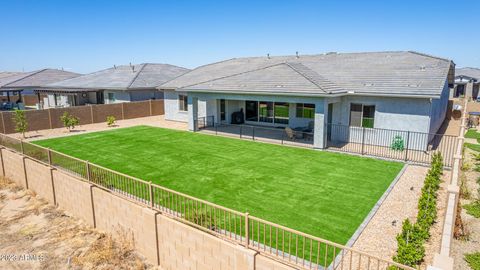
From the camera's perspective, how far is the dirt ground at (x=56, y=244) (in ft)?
25.9

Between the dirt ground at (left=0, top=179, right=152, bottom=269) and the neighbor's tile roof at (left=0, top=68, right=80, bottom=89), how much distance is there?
35264mm

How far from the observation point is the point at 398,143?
54.9 feet

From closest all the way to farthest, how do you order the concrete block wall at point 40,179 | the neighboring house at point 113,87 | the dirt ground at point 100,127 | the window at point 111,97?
the concrete block wall at point 40,179, the dirt ground at point 100,127, the neighboring house at point 113,87, the window at point 111,97

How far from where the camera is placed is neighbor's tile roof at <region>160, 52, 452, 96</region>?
16.9m

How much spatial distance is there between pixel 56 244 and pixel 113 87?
2541 centimetres

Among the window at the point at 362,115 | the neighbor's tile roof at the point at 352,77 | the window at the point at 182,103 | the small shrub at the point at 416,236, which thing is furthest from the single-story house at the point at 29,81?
the small shrub at the point at 416,236

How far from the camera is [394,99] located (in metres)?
17.0

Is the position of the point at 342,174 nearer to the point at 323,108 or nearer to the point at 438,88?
the point at 323,108

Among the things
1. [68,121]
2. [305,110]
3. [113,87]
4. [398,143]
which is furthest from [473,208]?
[113,87]

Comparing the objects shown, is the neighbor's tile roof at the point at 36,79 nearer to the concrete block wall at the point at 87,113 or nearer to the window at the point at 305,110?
the concrete block wall at the point at 87,113

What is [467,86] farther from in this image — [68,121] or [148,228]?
[148,228]

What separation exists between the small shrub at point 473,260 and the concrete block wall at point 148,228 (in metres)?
4.43

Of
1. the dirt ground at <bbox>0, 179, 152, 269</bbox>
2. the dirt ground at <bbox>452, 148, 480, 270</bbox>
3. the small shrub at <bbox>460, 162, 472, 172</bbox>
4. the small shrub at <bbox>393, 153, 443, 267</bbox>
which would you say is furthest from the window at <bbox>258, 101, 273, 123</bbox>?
the dirt ground at <bbox>0, 179, 152, 269</bbox>

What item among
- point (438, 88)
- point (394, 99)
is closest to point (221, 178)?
point (394, 99)
